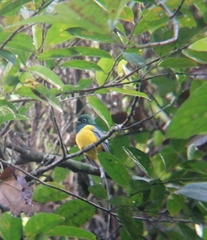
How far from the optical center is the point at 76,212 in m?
1.79

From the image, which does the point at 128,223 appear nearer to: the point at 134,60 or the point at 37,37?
the point at 134,60

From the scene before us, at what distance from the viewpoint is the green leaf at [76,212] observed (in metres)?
1.78

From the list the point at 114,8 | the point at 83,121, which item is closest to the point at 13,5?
the point at 114,8

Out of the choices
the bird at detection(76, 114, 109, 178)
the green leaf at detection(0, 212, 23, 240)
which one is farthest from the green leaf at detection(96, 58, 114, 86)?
the bird at detection(76, 114, 109, 178)

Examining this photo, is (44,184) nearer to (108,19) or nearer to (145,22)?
(145,22)

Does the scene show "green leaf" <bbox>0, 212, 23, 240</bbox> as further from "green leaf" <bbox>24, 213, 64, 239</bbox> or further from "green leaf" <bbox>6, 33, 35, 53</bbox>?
"green leaf" <bbox>6, 33, 35, 53</bbox>

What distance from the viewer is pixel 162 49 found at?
173 cm

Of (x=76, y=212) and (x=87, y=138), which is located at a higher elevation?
(x=76, y=212)

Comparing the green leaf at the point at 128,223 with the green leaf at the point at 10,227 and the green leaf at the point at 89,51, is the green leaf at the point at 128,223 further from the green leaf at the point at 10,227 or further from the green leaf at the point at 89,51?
the green leaf at the point at 89,51

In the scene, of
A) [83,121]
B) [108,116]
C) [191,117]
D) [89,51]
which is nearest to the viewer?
[191,117]

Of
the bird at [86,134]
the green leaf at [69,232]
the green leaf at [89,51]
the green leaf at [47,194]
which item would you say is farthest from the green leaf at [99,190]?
the bird at [86,134]

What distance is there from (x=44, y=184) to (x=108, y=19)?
112cm

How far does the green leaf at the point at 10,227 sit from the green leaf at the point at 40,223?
44mm

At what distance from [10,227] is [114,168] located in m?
0.46
